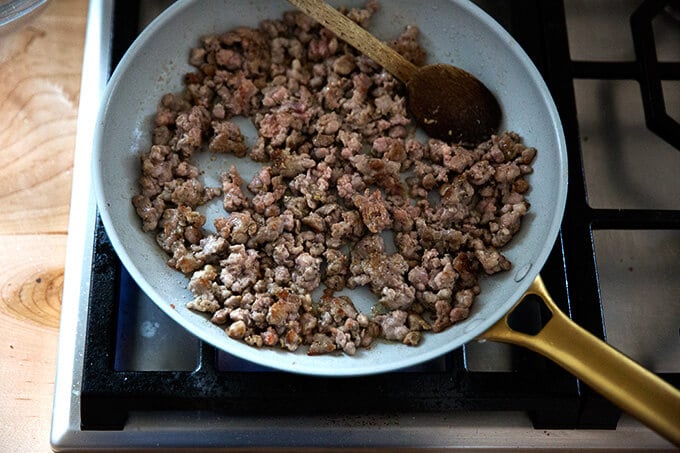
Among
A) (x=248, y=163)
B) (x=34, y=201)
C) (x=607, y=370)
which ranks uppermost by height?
(x=607, y=370)

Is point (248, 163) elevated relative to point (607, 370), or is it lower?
lower

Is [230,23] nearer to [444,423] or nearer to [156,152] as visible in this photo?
[156,152]

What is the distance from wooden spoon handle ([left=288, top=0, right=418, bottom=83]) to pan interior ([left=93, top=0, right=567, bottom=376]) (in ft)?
0.25

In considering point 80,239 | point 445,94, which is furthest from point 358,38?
point 80,239

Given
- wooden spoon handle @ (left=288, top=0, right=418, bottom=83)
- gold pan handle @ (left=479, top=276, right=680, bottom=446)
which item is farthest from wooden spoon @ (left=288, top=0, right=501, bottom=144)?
gold pan handle @ (left=479, top=276, right=680, bottom=446)

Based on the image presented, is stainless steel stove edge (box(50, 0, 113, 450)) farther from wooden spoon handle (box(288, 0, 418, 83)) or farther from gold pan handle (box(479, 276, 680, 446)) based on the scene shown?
gold pan handle (box(479, 276, 680, 446))

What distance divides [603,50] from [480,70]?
0.73 feet

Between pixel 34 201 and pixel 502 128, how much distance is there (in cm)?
62

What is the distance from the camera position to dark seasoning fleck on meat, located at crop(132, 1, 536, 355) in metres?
0.84

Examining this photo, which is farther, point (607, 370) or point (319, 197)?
point (319, 197)

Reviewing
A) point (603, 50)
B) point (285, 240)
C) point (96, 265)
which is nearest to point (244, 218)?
point (285, 240)

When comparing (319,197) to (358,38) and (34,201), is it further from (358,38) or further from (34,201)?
(34,201)

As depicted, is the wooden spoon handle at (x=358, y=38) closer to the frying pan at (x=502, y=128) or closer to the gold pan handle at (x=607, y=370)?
the frying pan at (x=502, y=128)

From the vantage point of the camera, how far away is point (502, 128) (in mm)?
956
